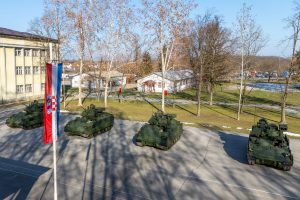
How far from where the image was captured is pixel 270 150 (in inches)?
620

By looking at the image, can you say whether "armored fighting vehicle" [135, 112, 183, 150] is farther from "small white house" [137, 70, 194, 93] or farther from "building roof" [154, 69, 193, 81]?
"building roof" [154, 69, 193, 81]

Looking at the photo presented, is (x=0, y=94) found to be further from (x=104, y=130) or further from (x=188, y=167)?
(x=188, y=167)

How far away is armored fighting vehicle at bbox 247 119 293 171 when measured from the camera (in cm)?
1546

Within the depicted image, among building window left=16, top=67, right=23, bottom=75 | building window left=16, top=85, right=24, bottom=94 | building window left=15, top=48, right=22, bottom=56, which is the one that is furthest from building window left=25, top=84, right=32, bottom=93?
building window left=15, top=48, right=22, bottom=56

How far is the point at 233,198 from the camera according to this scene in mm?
12500

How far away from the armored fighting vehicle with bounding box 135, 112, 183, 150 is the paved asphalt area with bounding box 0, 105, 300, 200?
0.49 m

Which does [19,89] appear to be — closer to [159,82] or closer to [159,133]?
[159,82]

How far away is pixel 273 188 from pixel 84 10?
27840 mm

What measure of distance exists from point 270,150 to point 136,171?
7074 mm

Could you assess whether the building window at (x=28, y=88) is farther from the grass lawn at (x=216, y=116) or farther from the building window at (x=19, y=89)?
the grass lawn at (x=216, y=116)

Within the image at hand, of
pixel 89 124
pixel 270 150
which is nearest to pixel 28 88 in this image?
pixel 89 124

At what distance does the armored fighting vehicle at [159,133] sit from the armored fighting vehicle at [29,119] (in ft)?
30.6

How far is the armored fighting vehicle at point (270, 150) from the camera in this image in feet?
50.7

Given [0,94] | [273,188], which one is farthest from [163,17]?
[0,94]
